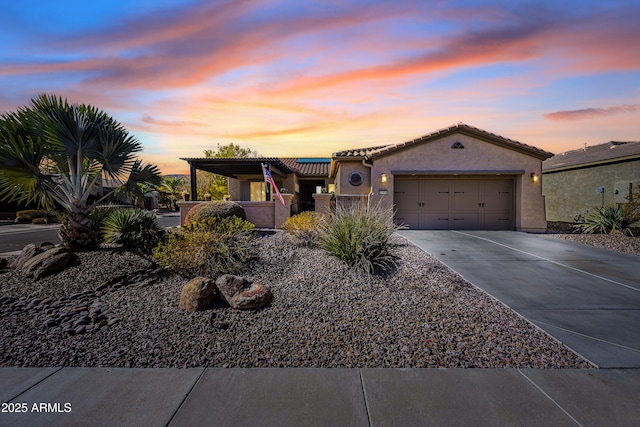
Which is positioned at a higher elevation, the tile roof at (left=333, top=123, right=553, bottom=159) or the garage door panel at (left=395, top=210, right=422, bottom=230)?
the tile roof at (left=333, top=123, right=553, bottom=159)

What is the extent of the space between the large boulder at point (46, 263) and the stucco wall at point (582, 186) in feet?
67.8

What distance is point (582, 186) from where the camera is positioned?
55.8 feet

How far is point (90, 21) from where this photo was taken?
747 centimetres

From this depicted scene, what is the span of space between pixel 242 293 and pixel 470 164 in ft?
41.0

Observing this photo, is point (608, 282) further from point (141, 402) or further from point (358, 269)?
point (141, 402)

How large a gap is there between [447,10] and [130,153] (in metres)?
8.79

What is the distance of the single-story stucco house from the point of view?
13.8 meters

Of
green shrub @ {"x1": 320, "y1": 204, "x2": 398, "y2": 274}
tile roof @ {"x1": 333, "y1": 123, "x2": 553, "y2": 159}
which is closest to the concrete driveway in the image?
green shrub @ {"x1": 320, "y1": 204, "x2": 398, "y2": 274}

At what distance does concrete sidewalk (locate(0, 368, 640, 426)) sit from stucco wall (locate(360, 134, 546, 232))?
36.9 feet

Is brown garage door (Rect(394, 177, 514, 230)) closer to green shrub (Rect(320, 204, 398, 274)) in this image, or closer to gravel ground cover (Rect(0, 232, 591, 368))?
green shrub (Rect(320, 204, 398, 274))

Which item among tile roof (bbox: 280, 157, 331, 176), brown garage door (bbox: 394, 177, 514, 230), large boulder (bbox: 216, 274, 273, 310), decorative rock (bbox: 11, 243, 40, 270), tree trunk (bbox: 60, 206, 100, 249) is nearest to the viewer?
large boulder (bbox: 216, 274, 273, 310)

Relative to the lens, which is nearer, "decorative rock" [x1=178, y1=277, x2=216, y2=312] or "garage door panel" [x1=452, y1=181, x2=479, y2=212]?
"decorative rock" [x1=178, y1=277, x2=216, y2=312]

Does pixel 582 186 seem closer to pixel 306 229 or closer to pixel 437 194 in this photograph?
pixel 437 194

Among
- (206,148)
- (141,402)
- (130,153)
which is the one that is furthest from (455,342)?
(206,148)
